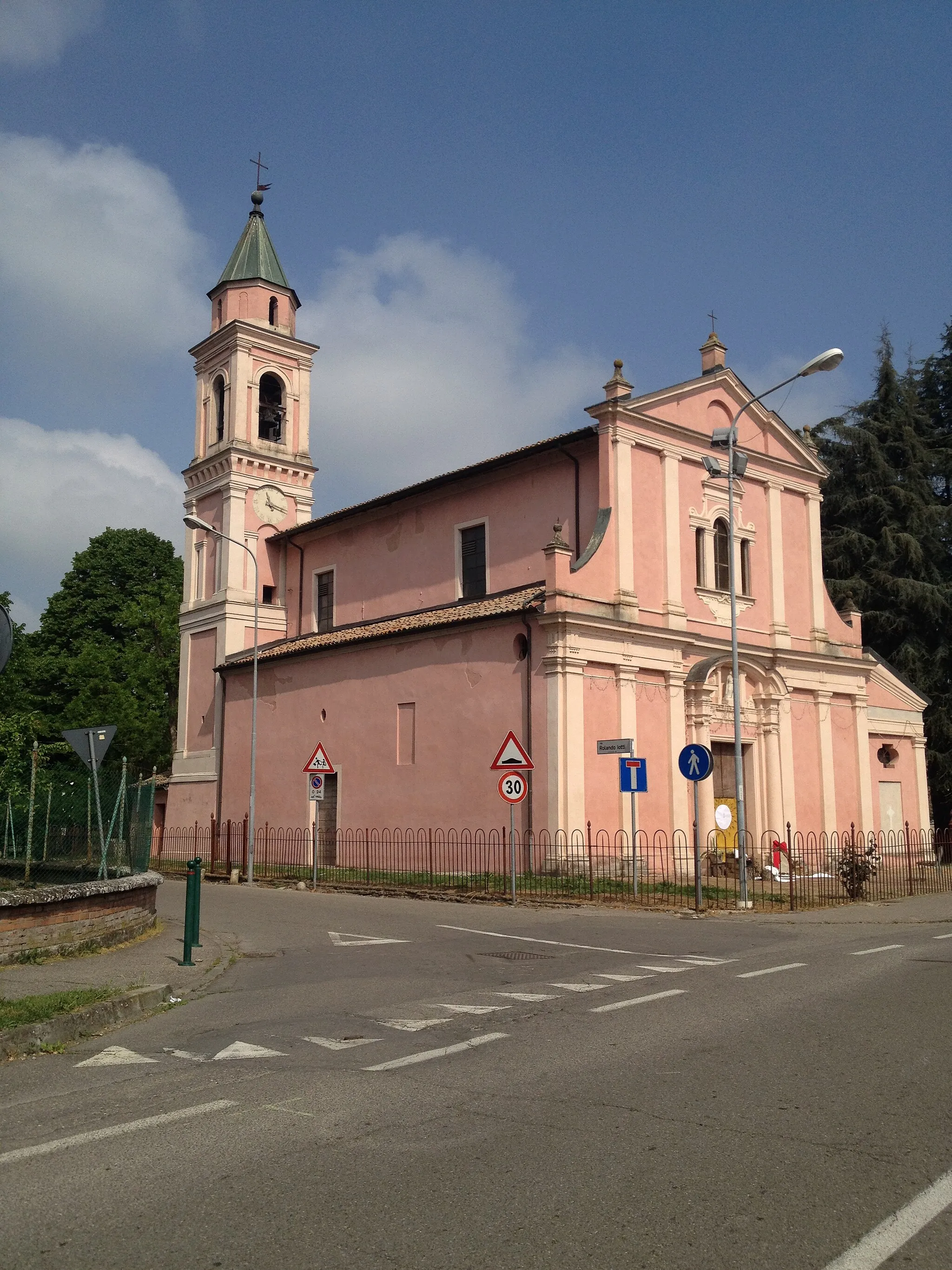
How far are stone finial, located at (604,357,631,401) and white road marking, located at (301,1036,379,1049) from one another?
68.7 feet

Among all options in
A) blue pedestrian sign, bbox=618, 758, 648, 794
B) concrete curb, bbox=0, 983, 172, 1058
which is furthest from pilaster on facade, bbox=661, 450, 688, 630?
concrete curb, bbox=0, 983, 172, 1058

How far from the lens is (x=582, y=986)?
10.1 metres

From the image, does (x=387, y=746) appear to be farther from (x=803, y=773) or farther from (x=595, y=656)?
(x=803, y=773)

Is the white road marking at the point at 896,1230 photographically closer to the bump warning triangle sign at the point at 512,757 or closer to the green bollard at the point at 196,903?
the green bollard at the point at 196,903

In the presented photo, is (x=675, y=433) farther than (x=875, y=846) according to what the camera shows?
Yes

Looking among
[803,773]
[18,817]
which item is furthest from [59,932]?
[803,773]

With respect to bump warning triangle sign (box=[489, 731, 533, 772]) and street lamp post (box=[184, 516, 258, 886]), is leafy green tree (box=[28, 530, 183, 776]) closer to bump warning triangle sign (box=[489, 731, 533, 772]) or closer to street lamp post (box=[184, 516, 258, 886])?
street lamp post (box=[184, 516, 258, 886])

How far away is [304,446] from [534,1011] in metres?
31.1

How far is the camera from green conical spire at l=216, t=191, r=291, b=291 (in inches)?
1470

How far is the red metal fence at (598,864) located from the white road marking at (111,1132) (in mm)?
13506

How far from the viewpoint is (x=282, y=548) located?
3669 cm

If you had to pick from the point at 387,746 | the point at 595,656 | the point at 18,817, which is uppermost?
the point at 595,656

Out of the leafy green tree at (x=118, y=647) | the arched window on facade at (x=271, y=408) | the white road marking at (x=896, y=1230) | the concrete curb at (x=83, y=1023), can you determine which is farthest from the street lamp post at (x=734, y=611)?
the leafy green tree at (x=118, y=647)

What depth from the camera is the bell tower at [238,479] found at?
117ft
